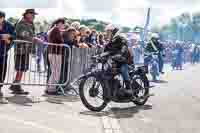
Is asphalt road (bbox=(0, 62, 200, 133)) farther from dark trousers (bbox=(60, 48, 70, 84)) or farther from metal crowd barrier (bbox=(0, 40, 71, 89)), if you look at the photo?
→ dark trousers (bbox=(60, 48, 70, 84))

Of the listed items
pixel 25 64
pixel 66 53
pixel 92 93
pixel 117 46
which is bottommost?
pixel 92 93

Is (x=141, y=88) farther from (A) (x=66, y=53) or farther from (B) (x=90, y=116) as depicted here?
(B) (x=90, y=116)

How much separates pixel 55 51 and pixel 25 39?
2.79 ft

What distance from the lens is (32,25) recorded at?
10727mm

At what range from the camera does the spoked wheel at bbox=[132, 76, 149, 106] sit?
10484 millimetres

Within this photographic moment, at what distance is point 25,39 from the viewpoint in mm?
10508

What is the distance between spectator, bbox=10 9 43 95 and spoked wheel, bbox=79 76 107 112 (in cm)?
173

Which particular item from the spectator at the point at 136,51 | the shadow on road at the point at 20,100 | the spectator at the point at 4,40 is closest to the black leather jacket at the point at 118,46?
the shadow on road at the point at 20,100

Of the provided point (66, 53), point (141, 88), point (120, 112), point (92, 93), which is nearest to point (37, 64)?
point (66, 53)

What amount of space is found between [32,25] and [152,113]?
3.22 metres

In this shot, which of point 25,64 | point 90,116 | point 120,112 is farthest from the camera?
point 25,64

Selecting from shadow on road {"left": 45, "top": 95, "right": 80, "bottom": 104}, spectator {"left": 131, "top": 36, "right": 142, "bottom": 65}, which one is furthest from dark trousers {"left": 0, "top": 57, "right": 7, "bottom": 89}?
spectator {"left": 131, "top": 36, "right": 142, "bottom": 65}

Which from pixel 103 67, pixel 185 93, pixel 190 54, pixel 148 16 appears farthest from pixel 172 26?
pixel 103 67

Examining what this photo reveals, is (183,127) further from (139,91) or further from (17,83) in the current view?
(17,83)
